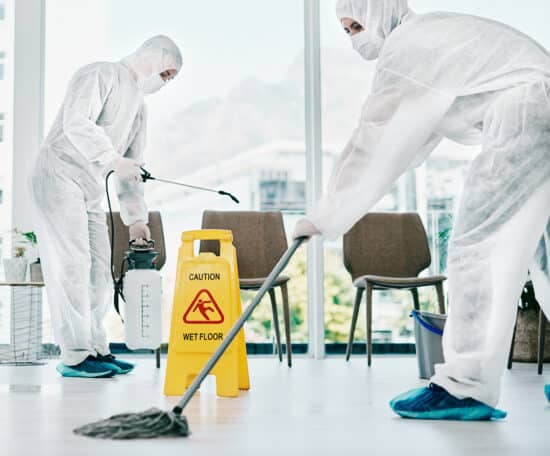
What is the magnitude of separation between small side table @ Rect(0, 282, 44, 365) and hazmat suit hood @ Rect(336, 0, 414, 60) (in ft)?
8.29

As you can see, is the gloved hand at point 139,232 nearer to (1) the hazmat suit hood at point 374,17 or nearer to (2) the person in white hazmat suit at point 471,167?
(1) the hazmat suit hood at point 374,17

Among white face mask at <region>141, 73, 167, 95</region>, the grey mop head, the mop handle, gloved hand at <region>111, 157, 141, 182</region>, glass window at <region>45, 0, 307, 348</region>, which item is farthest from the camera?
glass window at <region>45, 0, 307, 348</region>

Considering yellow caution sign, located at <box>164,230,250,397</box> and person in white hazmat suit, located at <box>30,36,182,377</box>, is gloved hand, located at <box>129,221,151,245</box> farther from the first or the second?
yellow caution sign, located at <box>164,230,250,397</box>

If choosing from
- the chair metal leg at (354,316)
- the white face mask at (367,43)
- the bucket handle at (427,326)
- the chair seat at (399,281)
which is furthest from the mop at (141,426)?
the chair metal leg at (354,316)

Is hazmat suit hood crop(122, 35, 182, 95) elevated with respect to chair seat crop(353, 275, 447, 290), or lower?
elevated

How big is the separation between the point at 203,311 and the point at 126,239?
1.55 metres

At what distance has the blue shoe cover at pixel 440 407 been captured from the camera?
174 cm

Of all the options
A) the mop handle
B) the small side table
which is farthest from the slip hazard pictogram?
the small side table

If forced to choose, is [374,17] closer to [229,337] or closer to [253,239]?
[229,337]

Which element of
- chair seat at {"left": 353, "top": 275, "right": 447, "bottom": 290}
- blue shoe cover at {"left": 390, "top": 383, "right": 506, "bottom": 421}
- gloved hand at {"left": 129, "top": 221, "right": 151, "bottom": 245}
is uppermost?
gloved hand at {"left": 129, "top": 221, "right": 151, "bottom": 245}

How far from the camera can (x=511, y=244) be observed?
1.78 m

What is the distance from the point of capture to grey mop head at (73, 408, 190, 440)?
1491 millimetres

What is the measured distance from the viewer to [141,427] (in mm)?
1505

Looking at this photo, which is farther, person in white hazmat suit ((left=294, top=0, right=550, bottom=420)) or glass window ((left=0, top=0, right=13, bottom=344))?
glass window ((left=0, top=0, right=13, bottom=344))
